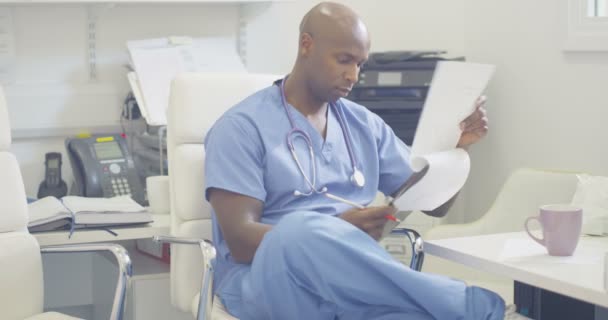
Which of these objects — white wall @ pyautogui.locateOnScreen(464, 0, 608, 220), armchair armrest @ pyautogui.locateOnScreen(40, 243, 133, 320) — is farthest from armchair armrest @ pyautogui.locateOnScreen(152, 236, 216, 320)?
white wall @ pyautogui.locateOnScreen(464, 0, 608, 220)

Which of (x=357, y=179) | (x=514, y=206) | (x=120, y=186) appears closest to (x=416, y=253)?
(x=357, y=179)

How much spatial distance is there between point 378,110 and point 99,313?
1.17 m

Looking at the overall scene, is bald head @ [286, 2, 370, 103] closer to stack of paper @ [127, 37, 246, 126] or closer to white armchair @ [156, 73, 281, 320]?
white armchair @ [156, 73, 281, 320]

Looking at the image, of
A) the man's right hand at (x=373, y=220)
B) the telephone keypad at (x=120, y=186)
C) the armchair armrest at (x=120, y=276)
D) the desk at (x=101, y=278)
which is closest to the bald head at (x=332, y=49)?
the man's right hand at (x=373, y=220)

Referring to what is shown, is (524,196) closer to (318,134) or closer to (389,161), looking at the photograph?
(389,161)

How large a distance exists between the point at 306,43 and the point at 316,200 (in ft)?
1.22

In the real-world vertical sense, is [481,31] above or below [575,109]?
above

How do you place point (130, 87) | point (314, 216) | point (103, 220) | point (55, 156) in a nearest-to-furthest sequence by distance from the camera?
point (314, 216)
point (103, 220)
point (55, 156)
point (130, 87)

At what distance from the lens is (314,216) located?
1633 mm

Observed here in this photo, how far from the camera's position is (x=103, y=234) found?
254 cm

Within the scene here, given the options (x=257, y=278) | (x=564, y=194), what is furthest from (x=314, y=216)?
(x=564, y=194)

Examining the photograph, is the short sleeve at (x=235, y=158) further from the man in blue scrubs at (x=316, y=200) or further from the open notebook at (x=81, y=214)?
the open notebook at (x=81, y=214)

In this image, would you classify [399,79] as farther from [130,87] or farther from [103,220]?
[103,220]

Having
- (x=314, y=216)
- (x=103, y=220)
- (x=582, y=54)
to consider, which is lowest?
(x=103, y=220)
